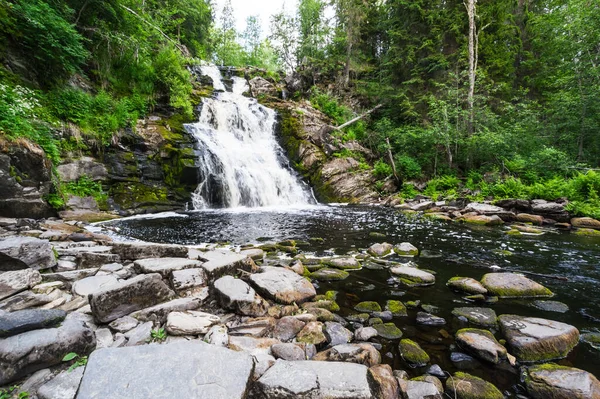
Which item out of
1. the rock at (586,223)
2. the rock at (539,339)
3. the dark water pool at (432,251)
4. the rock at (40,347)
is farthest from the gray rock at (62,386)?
the rock at (586,223)

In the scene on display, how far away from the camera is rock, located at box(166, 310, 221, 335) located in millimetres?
2305

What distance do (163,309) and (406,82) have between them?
2094 cm

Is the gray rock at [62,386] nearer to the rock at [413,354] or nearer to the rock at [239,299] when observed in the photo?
the rock at [239,299]

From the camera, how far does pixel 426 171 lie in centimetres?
1723

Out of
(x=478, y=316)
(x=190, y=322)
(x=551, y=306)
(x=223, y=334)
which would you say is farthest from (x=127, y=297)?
(x=551, y=306)

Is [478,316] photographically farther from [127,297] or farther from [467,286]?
[127,297]

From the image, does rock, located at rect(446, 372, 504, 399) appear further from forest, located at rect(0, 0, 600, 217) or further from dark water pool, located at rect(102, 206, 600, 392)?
forest, located at rect(0, 0, 600, 217)

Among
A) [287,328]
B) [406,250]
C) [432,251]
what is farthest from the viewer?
[432,251]

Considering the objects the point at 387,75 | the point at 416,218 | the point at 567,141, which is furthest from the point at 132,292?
the point at 387,75

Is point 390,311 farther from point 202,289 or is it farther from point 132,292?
point 132,292

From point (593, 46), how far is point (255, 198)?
20.4 metres

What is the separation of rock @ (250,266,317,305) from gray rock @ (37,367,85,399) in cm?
195

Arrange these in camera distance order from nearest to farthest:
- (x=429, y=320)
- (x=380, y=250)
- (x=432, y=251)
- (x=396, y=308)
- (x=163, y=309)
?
(x=163, y=309), (x=429, y=320), (x=396, y=308), (x=380, y=250), (x=432, y=251)

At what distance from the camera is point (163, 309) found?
2.51 meters
